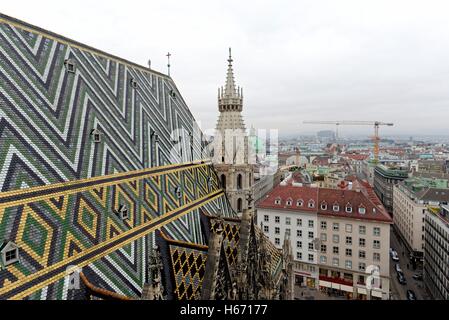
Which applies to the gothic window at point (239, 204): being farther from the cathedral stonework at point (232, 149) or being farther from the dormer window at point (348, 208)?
the dormer window at point (348, 208)

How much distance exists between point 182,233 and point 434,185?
55263 millimetres

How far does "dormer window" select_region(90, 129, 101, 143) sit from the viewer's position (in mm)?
12500

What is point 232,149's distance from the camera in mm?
24609

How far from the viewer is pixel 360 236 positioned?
3622 cm

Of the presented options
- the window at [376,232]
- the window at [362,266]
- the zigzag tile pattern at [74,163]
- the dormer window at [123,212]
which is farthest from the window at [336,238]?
the dormer window at [123,212]

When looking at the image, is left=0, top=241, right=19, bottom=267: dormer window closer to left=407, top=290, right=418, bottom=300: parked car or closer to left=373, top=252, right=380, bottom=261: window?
left=373, top=252, right=380, bottom=261: window

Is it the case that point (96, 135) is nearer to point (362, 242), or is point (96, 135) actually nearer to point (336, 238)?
point (336, 238)

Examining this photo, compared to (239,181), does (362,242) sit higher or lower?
lower

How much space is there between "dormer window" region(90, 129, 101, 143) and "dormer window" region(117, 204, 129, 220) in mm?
2914

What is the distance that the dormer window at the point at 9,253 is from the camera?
755 centimetres

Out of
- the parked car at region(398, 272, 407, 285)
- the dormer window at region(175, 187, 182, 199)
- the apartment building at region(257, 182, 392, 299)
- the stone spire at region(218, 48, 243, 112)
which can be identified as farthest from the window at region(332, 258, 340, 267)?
the dormer window at region(175, 187, 182, 199)

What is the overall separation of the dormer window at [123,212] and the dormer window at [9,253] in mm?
3930

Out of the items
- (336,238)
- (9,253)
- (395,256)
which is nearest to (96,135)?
(9,253)

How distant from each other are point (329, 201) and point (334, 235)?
13.5 feet
